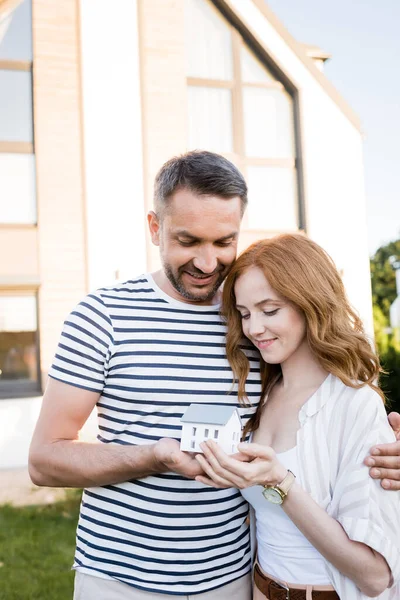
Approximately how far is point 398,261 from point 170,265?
162ft

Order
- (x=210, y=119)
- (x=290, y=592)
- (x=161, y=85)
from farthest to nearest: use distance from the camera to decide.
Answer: (x=210, y=119) → (x=161, y=85) → (x=290, y=592)

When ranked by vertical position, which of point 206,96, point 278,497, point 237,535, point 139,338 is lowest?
point 237,535

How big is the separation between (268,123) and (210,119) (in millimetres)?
1026

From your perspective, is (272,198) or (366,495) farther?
(272,198)

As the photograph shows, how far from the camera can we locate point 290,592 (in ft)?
6.68

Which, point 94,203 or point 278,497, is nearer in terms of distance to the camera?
point 278,497

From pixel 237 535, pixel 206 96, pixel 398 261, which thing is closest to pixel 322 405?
pixel 237 535

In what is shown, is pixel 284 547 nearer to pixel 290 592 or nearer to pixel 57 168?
pixel 290 592

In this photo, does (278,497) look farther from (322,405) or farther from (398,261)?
(398,261)

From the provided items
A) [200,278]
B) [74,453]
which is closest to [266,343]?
[200,278]

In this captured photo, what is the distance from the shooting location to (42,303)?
9.02 m

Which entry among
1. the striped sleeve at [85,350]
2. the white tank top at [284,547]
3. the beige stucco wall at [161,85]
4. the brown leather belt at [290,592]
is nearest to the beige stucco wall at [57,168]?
the beige stucco wall at [161,85]

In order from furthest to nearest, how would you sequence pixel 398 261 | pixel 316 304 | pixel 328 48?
pixel 398 261 → pixel 328 48 → pixel 316 304

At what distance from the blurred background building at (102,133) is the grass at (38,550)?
1986 millimetres
